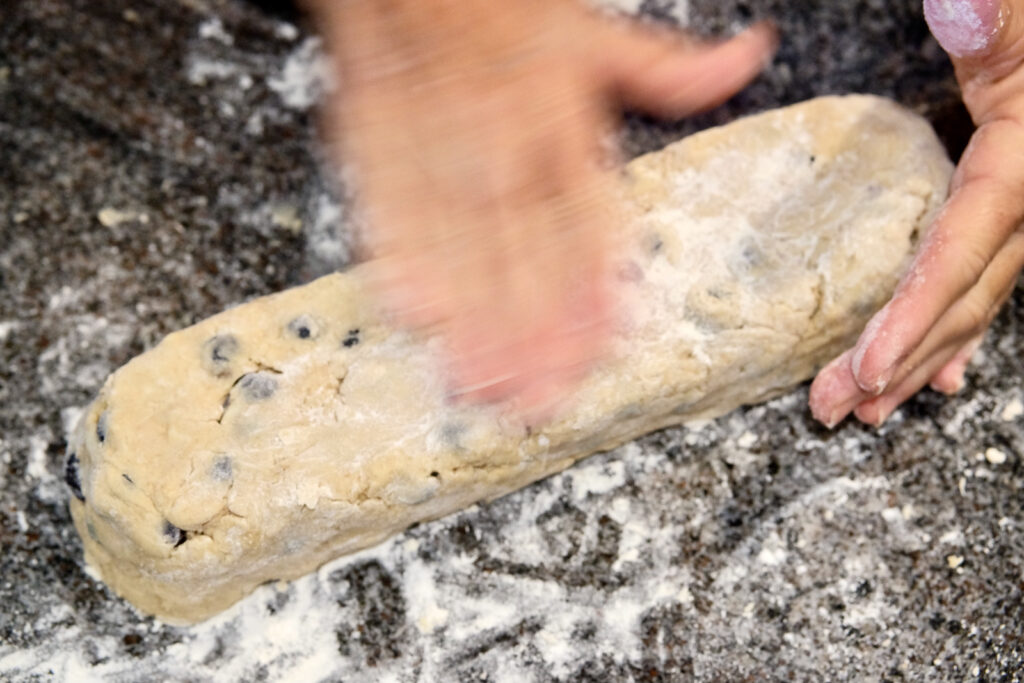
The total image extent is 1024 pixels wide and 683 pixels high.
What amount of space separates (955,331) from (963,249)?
152 millimetres

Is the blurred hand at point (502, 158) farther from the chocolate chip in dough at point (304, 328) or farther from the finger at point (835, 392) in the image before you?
the finger at point (835, 392)

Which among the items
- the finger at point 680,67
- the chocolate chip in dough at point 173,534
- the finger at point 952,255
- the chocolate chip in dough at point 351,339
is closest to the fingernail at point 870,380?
the finger at point 952,255

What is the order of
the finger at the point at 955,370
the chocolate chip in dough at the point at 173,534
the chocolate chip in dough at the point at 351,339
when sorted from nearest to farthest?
the chocolate chip in dough at the point at 173,534 → the chocolate chip in dough at the point at 351,339 → the finger at the point at 955,370

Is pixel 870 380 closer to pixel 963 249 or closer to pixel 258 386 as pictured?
pixel 963 249

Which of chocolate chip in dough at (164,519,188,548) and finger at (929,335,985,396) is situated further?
finger at (929,335,985,396)

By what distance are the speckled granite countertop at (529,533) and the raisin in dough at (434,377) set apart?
0.07 metres

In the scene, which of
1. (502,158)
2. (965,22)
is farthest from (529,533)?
(965,22)

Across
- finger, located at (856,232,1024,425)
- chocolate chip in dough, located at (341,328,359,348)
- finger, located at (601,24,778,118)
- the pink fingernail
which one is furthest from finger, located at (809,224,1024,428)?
chocolate chip in dough, located at (341,328,359,348)

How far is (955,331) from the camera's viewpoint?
143cm

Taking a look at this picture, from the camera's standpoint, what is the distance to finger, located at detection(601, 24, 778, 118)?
1.47m

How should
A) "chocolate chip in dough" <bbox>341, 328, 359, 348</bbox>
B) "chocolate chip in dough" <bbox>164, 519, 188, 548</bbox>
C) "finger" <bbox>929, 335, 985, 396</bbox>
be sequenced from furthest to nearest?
"finger" <bbox>929, 335, 985, 396</bbox> < "chocolate chip in dough" <bbox>341, 328, 359, 348</bbox> < "chocolate chip in dough" <bbox>164, 519, 188, 548</bbox>

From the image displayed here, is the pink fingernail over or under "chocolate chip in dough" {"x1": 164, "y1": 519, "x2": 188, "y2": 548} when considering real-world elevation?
over

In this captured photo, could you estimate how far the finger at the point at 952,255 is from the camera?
1.32 metres

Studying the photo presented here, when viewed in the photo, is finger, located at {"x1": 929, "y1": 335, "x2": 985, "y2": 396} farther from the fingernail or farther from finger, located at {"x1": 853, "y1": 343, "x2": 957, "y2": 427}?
the fingernail
